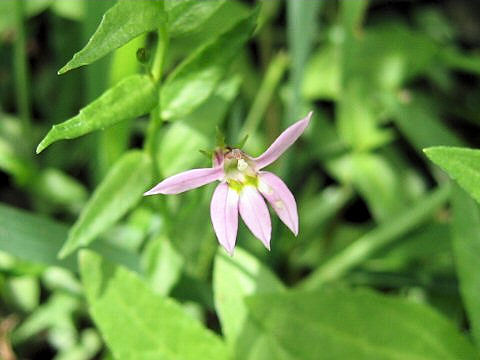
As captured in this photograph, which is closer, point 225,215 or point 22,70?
point 225,215

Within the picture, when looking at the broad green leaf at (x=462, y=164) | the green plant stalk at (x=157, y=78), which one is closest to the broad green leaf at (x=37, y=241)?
the green plant stalk at (x=157, y=78)

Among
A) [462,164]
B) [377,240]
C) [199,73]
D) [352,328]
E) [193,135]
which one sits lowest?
[377,240]

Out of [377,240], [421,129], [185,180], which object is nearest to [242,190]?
[185,180]

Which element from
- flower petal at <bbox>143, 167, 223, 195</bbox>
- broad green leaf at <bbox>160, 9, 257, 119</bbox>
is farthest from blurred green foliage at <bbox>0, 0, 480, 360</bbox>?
flower petal at <bbox>143, 167, 223, 195</bbox>

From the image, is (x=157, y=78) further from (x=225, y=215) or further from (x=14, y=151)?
(x=14, y=151)

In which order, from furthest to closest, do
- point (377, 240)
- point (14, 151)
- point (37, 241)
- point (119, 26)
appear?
1. point (14, 151)
2. point (377, 240)
3. point (37, 241)
4. point (119, 26)

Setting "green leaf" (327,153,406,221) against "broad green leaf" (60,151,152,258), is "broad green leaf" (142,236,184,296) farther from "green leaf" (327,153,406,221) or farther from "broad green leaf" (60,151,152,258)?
"green leaf" (327,153,406,221)

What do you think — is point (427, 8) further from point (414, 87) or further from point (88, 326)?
point (88, 326)

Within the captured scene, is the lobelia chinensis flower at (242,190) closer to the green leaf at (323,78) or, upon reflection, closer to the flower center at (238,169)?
the flower center at (238,169)
